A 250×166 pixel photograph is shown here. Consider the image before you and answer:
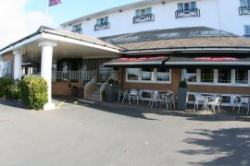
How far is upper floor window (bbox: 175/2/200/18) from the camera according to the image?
26719 mm

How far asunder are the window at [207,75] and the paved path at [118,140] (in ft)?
16.8

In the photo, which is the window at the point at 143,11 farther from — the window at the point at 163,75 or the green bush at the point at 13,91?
the green bush at the point at 13,91

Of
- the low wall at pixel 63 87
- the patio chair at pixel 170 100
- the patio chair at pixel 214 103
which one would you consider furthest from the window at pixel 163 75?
the low wall at pixel 63 87

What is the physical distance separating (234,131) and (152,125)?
2.98 meters

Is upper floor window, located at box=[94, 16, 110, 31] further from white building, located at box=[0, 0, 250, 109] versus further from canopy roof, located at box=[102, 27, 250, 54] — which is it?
canopy roof, located at box=[102, 27, 250, 54]

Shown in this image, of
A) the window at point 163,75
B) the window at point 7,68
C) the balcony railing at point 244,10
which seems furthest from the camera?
the window at point 7,68

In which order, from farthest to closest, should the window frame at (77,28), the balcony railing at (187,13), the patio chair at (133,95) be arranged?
1. the window frame at (77,28)
2. the balcony railing at (187,13)
3. the patio chair at (133,95)

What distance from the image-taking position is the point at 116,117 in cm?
1491

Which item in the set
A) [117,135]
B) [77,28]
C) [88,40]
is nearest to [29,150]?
[117,135]

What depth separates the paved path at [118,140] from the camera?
805cm

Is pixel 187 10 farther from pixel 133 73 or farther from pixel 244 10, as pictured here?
pixel 133 73

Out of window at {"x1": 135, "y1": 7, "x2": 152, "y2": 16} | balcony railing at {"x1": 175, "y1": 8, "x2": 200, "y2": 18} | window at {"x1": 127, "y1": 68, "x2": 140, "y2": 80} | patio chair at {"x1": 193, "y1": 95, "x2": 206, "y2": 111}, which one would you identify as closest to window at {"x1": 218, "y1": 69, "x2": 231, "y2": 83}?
patio chair at {"x1": 193, "y1": 95, "x2": 206, "y2": 111}

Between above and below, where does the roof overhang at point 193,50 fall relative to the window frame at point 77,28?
below

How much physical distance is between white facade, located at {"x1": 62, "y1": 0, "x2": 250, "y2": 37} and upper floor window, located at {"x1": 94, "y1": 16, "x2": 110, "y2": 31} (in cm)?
29
